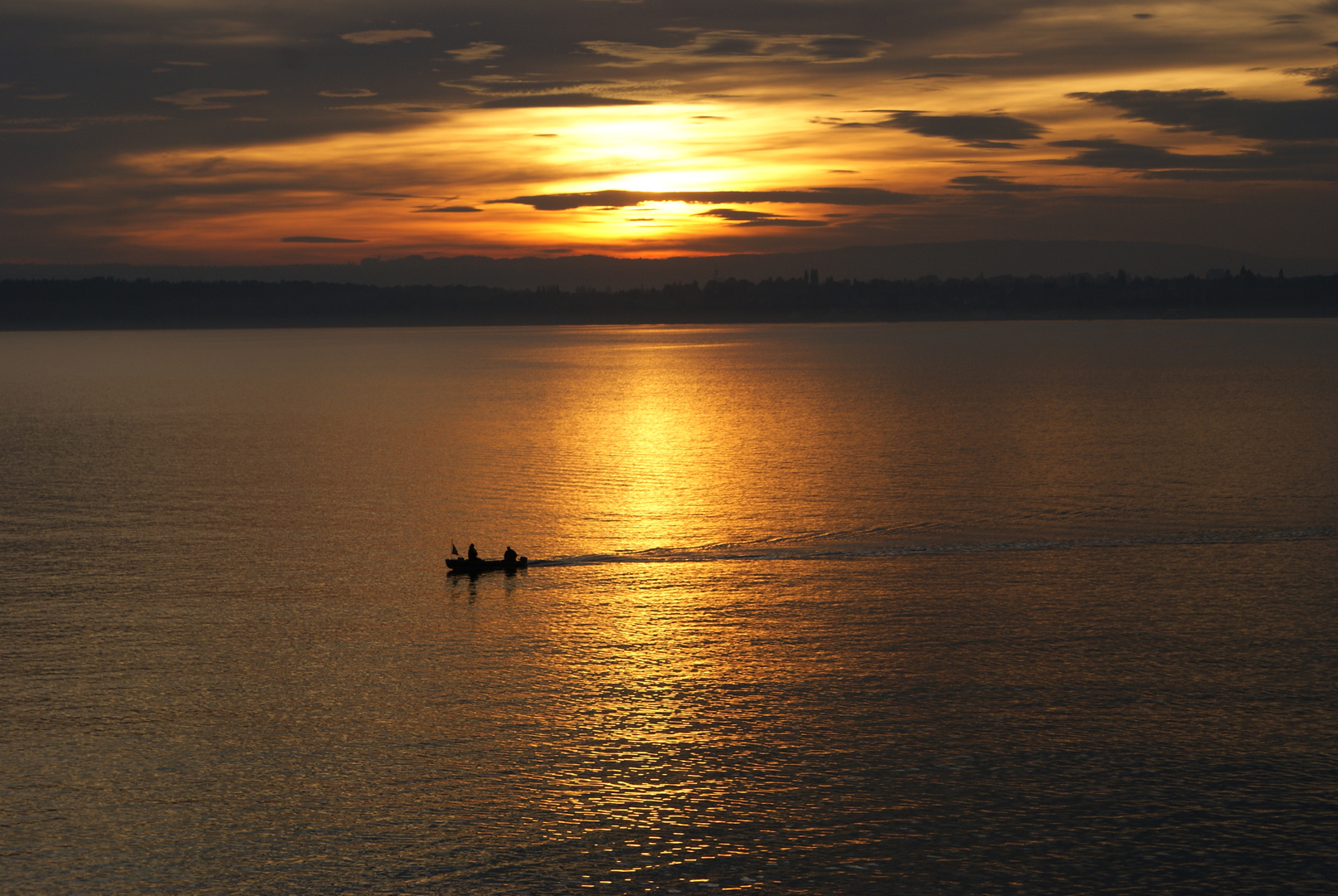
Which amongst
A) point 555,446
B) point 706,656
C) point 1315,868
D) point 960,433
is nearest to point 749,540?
point 706,656

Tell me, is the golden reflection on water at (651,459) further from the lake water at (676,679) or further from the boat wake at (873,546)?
the boat wake at (873,546)

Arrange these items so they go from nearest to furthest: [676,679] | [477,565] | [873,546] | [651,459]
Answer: [676,679] < [477,565] < [873,546] < [651,459]

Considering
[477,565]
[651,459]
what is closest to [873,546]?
[477,565]

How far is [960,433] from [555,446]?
70.9ft

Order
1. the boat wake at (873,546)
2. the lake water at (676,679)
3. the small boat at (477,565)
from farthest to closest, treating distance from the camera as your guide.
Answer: the boat wake at (873,546)
the small boat at (477,565)
the lake water at (676,679)

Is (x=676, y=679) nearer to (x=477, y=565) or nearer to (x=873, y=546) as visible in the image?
(x=477, y=565)

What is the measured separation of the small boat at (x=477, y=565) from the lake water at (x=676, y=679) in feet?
0.85

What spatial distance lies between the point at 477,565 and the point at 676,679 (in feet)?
34.1

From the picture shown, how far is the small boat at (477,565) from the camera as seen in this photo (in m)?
30.5

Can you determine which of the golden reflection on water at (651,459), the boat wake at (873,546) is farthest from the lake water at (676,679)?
the golden reflection on water at (651,459)

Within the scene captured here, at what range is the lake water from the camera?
14578 mm

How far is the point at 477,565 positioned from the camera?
30500mm

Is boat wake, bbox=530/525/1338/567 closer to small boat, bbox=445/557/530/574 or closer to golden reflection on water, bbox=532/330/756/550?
small boat, bbox=445/557/530/574

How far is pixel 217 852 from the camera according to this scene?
14562 mm
